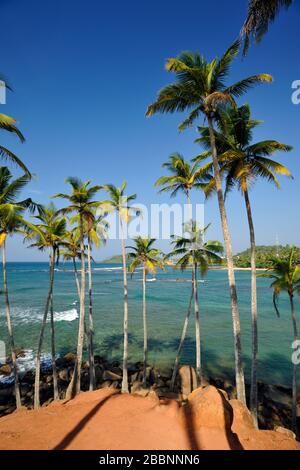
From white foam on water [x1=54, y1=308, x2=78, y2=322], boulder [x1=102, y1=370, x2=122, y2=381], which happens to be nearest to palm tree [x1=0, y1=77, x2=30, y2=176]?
boulder [x1=102, y1=370, x2=122, y2=381]

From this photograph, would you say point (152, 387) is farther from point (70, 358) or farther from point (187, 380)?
point (70, 358)

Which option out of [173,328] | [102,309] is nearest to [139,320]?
[173,328]

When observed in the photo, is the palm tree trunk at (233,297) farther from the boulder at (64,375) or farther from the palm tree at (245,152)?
the boulder at (64,375)

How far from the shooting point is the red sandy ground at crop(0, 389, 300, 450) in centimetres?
687

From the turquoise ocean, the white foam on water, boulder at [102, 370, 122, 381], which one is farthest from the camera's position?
the white foam on water

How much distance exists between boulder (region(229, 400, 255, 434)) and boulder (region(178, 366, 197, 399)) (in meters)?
10.6

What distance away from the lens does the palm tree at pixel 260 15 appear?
25.0 feet

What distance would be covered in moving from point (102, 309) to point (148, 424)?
39240 mm

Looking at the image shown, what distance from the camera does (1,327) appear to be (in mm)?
33375

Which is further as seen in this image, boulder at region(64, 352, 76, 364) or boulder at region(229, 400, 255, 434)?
boulder at region(64, 352, 76, 364)

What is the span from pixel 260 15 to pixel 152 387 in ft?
69.7

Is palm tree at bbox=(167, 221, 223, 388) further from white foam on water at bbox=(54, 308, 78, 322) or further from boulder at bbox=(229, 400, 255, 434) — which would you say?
white foam on water at bbox=(54, 308, 78, 322)

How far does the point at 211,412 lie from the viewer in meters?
7.38

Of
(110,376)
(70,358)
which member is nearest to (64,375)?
(70,358)
